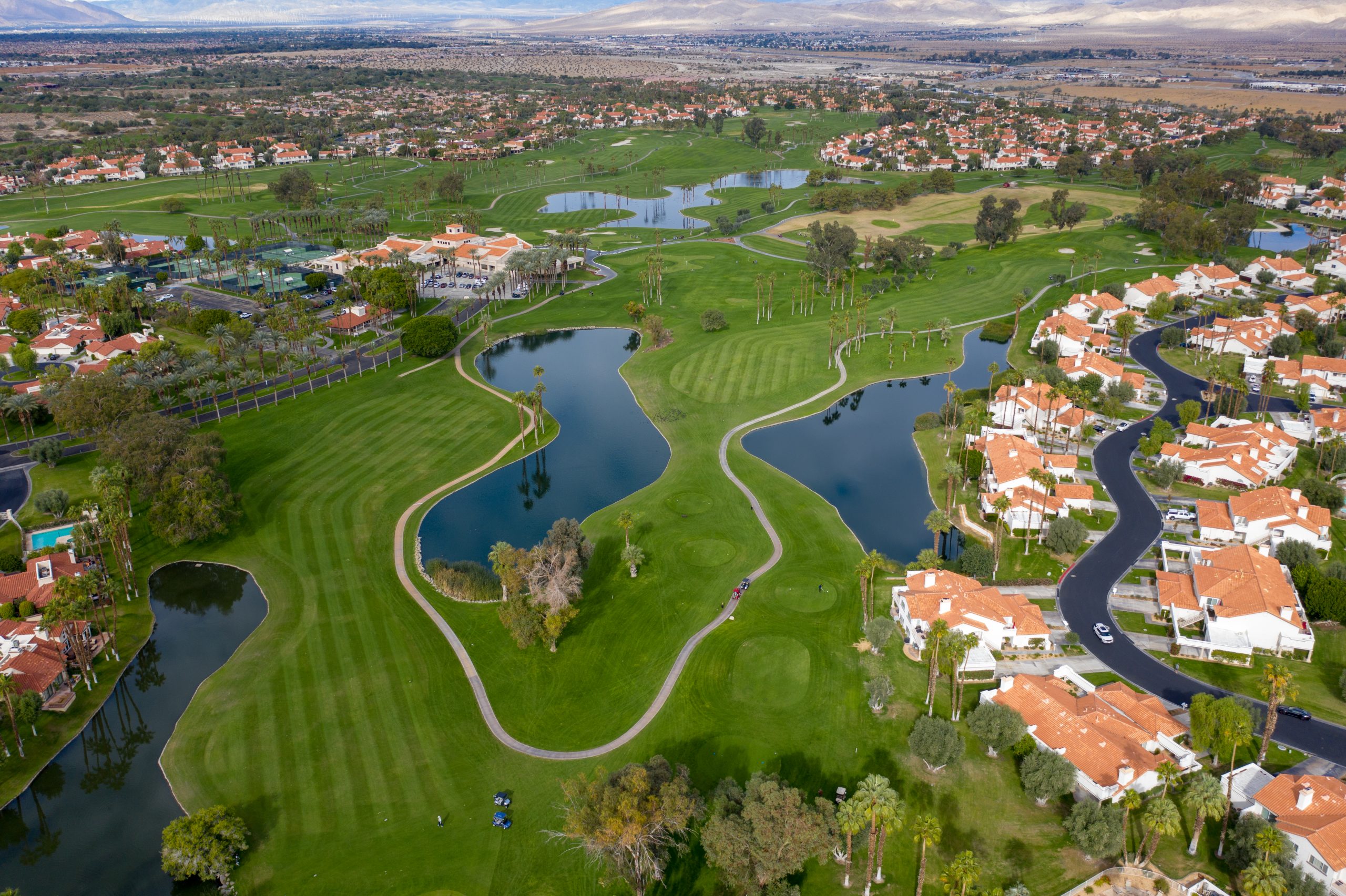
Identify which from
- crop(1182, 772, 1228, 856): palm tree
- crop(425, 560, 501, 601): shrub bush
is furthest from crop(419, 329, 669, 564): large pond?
crop(1182, 772, 1228, 856): palm tree

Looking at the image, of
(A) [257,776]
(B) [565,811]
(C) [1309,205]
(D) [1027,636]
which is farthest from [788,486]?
(C) [1309,205]

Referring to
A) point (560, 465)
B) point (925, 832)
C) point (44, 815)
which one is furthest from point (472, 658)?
point (925, 832)

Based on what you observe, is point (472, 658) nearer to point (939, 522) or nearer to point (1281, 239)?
point (939, 522)

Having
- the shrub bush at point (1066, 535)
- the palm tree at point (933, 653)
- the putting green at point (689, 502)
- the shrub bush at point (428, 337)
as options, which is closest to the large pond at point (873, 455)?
the shrub bush at point (1066, 535)

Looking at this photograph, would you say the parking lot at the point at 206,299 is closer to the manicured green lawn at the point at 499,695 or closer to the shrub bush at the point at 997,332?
the manicured green lawn at the point at 499,695

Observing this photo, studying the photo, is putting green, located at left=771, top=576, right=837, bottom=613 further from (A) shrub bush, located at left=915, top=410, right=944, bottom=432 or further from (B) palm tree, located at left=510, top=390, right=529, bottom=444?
(B) palm tree, located at left=510, top=390, right=529, bottom=444

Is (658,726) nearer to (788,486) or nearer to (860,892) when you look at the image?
(860,892)

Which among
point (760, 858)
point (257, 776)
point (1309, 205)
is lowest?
point (257, 776)
